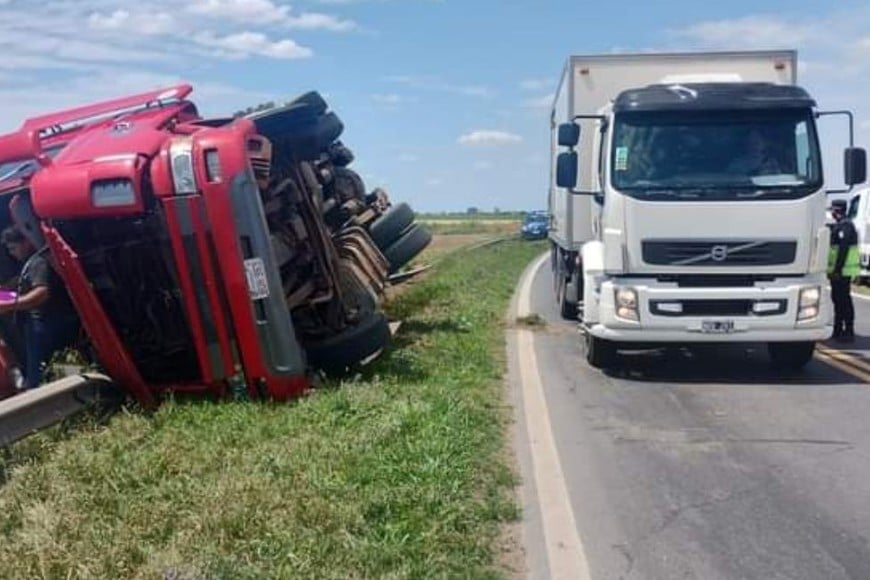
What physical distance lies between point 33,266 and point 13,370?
1.01 meters

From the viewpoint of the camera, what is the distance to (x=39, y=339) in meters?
8.71

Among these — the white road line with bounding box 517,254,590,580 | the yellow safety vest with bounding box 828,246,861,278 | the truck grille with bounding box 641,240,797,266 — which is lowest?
the white road line with bounding box 517,254,590,580

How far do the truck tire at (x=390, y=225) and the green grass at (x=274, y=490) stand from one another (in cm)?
476

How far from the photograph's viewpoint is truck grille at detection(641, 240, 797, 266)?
32.5 ft

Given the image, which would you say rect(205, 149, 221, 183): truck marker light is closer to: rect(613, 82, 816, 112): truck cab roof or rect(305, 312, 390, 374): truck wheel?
rect(305, 312, 390, 374): truck wheel

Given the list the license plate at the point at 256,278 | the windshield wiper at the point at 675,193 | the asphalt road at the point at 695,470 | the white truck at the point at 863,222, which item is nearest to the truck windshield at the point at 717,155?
the windshield wiper at the point at 675,193

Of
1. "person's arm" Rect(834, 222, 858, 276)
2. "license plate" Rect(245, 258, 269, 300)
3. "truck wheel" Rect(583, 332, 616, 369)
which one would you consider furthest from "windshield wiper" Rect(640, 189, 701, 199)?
"person's arm" Rect(834, 222, 858, 276)

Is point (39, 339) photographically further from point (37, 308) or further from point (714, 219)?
point (714, 219)

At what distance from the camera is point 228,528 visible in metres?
4.97

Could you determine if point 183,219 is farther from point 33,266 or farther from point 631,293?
point 631,293

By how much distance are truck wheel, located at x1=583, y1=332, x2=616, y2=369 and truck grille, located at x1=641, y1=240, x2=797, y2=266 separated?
3.97ft

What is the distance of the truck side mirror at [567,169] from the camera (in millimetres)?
11023

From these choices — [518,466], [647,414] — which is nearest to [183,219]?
[518,466]

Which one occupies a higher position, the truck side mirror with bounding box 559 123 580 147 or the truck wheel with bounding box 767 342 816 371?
the truck side mirror with bounding box 559 123 580 147
